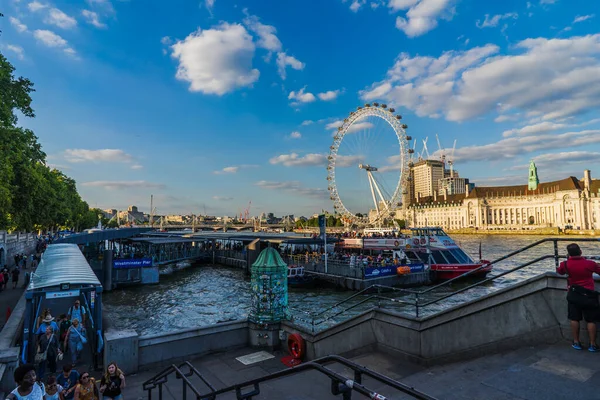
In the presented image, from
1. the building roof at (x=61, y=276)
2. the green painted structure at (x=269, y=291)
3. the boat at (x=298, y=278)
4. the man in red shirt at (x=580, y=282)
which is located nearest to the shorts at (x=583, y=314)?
the man in red shirt at (x=580, y=282)

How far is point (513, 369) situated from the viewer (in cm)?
686

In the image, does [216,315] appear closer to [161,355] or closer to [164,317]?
[164,317]

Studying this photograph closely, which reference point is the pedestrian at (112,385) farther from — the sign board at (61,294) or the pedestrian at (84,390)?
the sign board at (61,294)

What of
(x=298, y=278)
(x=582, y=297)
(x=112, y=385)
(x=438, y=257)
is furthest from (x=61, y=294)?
(x=438, y=257)

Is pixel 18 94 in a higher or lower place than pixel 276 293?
higher

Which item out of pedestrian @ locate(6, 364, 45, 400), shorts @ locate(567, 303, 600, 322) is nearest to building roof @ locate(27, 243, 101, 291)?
pedestrian @ locate(6, 364, 45, 400)

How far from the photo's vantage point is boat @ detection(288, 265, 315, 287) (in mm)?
39062

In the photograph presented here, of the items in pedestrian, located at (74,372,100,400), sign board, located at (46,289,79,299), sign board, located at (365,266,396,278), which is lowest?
sign board, located at (365,266,396,278)

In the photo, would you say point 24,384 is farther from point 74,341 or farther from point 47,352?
point 74,341

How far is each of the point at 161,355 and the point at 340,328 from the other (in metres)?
5.33

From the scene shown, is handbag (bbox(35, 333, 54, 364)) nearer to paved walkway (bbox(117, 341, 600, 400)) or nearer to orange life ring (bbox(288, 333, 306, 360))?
paved walkway (bbox(117, 341, 600, 400))

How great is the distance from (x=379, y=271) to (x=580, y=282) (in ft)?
100

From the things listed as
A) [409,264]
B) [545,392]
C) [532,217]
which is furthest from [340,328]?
[532,217]

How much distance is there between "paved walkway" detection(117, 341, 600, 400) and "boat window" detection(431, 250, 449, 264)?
33954 mm
